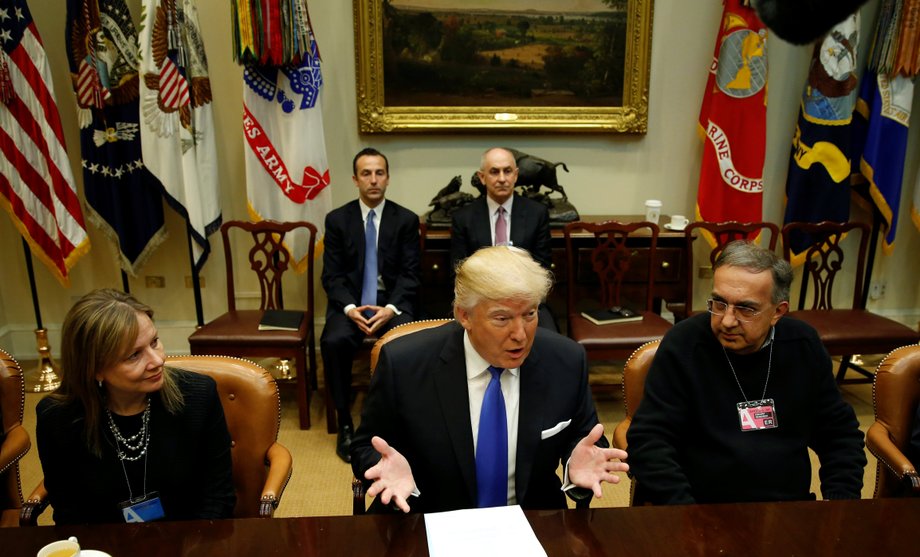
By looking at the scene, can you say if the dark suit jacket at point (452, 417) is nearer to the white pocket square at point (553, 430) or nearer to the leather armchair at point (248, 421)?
the white pocket square at point (553, 430)

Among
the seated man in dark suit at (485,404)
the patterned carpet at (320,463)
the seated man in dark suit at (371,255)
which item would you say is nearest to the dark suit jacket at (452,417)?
the seated man in dark suit at (485,404)

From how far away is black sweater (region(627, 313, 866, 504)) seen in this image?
1.91 m

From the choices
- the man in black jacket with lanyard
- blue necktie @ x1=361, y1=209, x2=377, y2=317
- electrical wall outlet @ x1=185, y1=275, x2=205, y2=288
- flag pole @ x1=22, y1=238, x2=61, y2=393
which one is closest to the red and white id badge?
the man in black jacket with lanyard

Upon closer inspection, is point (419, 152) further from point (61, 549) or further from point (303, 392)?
point (61, 549)

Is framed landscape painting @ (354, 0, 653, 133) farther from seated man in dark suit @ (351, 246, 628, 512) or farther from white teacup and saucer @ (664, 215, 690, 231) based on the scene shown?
seated man in dark suit @ (351, 246, 628, 512)

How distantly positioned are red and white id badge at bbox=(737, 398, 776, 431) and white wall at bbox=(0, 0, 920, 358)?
111 inches

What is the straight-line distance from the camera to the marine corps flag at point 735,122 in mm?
4051

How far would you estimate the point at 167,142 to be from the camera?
3949mm

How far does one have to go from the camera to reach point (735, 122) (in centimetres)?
418

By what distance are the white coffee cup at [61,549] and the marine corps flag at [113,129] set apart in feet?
10.6

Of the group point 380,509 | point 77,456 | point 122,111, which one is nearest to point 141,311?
point 77,456

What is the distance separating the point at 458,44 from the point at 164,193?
6.87 ft

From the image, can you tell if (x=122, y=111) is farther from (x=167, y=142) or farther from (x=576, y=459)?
(x=576, y=459)

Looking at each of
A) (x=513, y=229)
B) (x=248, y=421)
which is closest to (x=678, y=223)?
(x=513, y=229)
